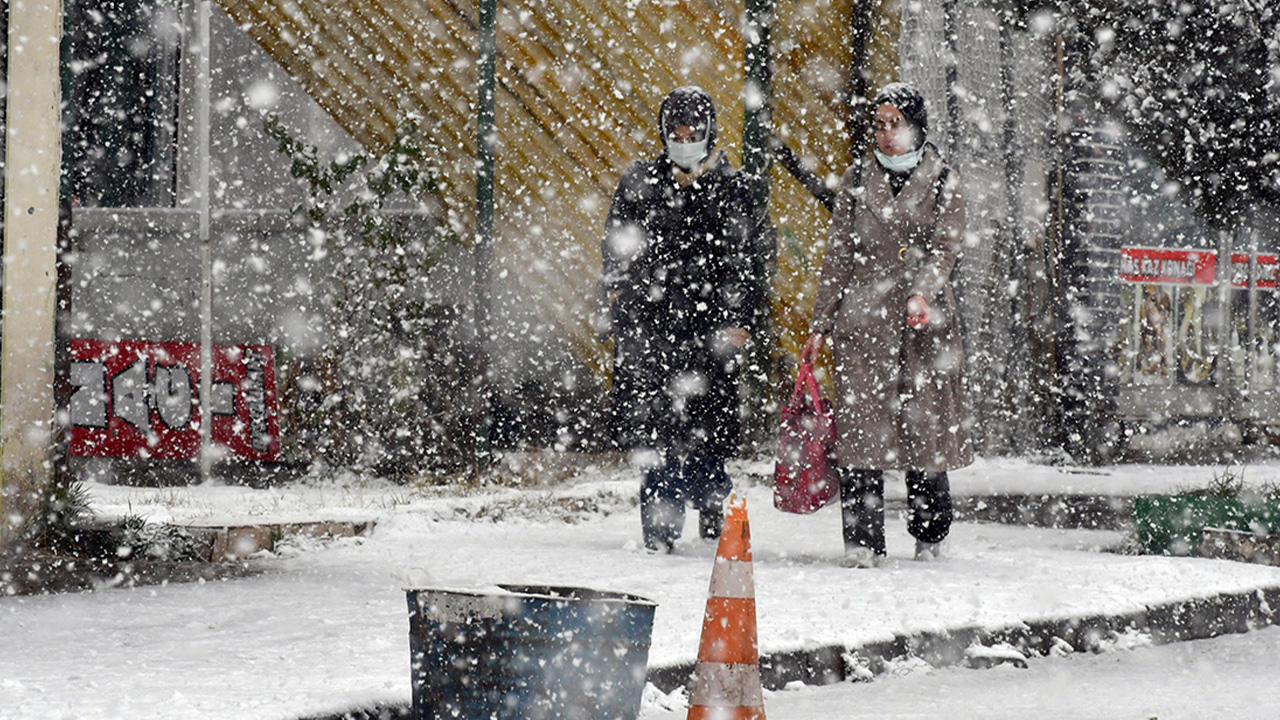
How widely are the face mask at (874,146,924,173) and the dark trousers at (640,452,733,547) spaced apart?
149 centimetres

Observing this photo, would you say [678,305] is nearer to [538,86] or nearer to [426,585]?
[426,585]

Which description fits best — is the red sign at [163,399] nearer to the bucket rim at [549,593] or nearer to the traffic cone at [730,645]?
the bucket rim at [549,593]

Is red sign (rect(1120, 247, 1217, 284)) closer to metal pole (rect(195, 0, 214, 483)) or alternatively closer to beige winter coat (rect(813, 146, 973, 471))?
beige winter coat (rect(813, 146, 973, 471))

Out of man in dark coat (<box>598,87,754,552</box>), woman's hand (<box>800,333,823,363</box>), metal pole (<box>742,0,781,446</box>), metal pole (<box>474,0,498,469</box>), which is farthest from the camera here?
metal pole (<box>742,0,781,446</box>)

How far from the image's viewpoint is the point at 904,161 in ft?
20.4

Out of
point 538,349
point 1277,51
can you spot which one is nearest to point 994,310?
point 1277,51

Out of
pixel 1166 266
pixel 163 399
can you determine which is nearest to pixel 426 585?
pixel 163 399

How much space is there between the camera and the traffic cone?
3361 millimetres

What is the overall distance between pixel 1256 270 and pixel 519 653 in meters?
13.3

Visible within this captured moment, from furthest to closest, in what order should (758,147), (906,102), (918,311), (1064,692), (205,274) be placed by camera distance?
(758,147), (205,274), (906,102), (918,311), (1064,692)

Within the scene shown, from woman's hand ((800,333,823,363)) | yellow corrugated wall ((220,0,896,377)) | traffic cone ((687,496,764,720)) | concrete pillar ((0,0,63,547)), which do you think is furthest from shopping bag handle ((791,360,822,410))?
yellow corrugated wall ((220,0,896,377))

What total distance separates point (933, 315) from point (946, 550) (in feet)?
3.67

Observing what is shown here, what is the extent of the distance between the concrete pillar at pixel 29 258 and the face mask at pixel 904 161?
11.3 feet

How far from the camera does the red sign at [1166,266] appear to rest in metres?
13.4
